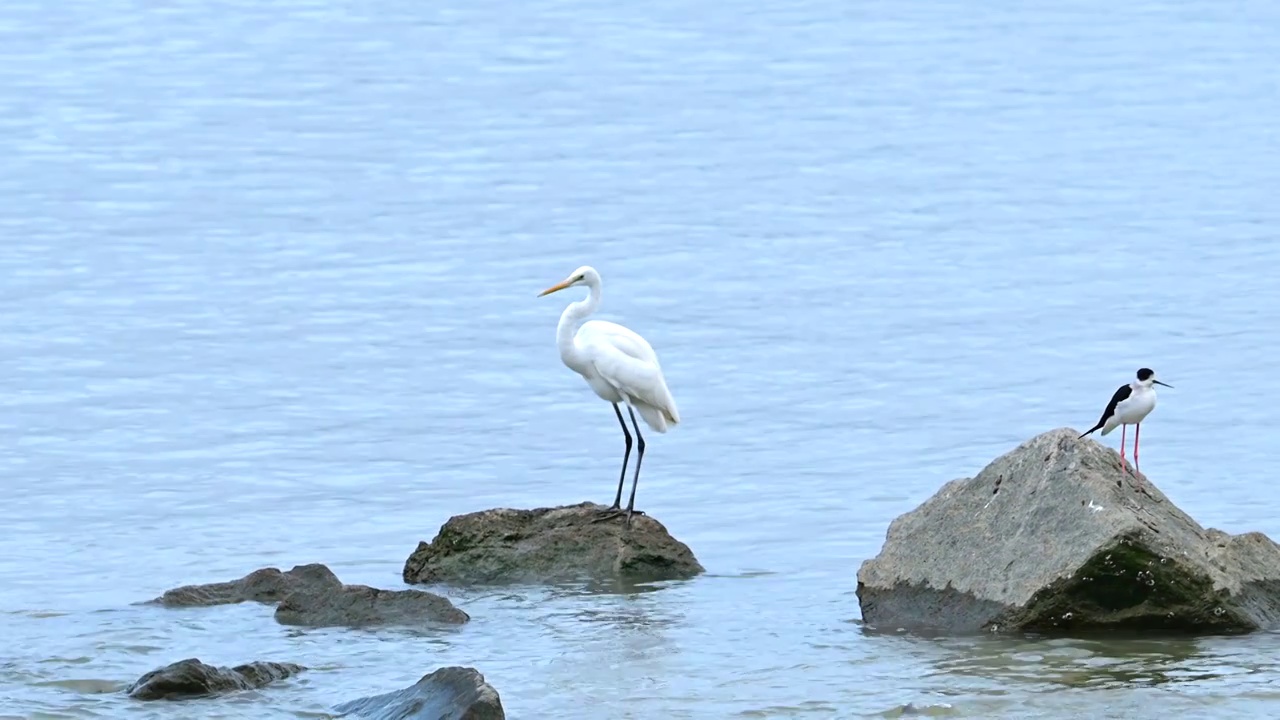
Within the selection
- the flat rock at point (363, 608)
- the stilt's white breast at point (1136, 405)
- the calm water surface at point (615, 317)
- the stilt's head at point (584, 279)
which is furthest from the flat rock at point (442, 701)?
the stilt's head at point (584, 279)

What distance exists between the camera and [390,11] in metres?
52.1

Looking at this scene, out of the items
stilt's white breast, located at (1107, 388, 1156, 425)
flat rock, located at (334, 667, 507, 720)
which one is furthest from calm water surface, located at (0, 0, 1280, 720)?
stilt's white breast, located at (1107, 388, 1156, 425)

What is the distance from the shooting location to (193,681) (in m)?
10.8

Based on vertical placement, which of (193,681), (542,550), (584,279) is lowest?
(193,681)

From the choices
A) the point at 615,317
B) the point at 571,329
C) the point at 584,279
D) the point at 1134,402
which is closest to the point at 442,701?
the point at 1134,402

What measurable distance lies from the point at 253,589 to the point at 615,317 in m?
11.8

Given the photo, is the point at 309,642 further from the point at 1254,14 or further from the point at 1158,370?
the point at 1254,14

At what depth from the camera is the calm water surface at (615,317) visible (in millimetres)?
12094

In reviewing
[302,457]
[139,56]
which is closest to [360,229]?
[302,457]

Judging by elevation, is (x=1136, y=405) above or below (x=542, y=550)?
above

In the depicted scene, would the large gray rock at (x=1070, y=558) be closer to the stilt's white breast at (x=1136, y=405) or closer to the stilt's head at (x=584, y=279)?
the stilt's white breast at (x=1136, y=405)

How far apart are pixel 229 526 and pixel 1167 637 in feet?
24.8

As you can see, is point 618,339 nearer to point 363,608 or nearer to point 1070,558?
point 363,608

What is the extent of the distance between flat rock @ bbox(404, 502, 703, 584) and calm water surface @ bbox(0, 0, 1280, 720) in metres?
0.30
